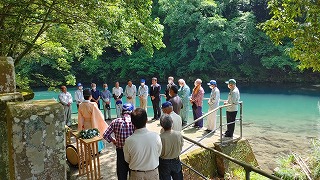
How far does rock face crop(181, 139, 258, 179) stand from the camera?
6.92 meters

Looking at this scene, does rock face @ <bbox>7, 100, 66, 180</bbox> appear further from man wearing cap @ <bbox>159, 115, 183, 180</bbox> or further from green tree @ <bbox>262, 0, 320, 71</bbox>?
green tree @ <bbox>262, 0, 320, 71</bbox>

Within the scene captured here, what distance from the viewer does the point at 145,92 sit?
11086 millimetres

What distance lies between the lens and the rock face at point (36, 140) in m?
2.17

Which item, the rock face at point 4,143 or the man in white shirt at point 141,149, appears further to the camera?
the man in white shirt at point 141,149

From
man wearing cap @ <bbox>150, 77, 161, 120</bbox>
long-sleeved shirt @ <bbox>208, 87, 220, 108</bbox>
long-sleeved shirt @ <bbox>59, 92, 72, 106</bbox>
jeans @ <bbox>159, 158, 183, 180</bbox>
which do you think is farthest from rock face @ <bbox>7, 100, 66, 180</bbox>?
long-sleeved shirt @ <bbox>59, 92, 72, 106</bbox>

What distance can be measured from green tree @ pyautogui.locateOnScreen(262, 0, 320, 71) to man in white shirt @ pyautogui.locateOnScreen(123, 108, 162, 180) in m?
4.45

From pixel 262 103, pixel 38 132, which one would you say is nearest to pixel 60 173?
pixel 38 132

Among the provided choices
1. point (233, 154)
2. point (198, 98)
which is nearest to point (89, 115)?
point (198, 98)

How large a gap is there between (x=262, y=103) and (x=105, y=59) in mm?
20254

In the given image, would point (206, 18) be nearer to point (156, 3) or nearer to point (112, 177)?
point (156, 3)

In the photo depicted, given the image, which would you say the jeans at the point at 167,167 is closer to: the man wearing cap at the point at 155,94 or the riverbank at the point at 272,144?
the man wearing cap at the point at 155,94

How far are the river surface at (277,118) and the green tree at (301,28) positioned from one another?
4740mm

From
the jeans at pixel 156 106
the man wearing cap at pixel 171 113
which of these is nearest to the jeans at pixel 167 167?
the man wearing cap at pixel 171 113

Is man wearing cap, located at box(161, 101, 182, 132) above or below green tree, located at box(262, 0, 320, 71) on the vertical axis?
below
